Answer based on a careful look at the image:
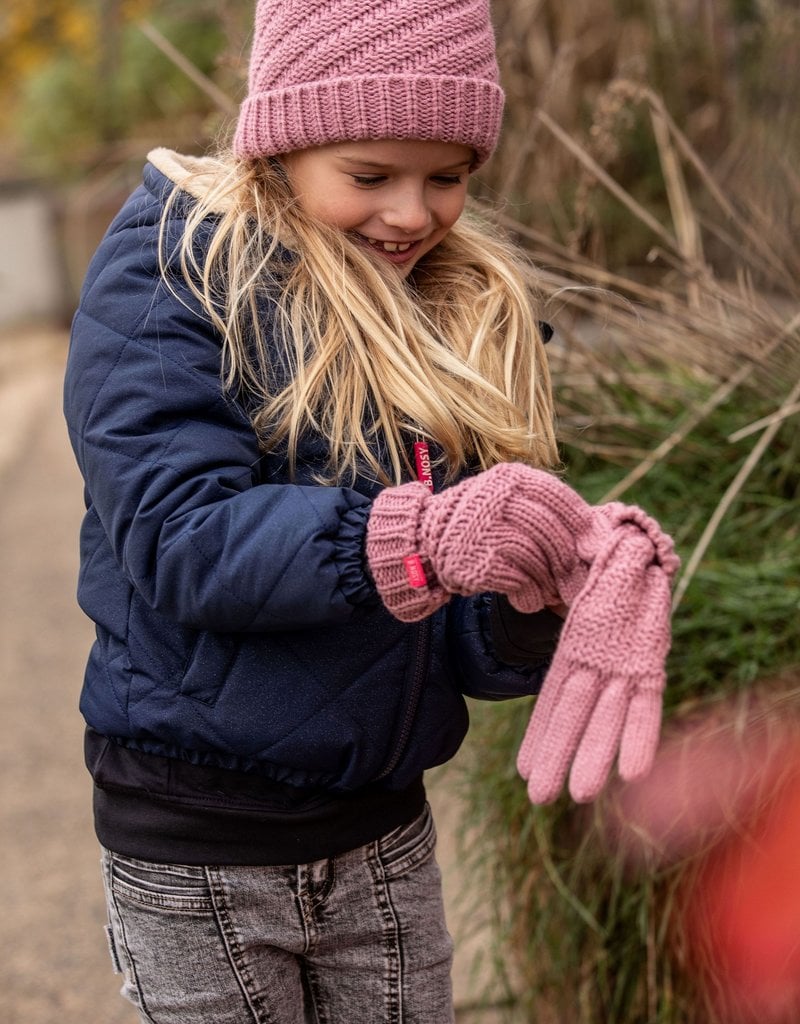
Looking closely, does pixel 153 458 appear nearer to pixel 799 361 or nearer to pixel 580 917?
pixel 580 917

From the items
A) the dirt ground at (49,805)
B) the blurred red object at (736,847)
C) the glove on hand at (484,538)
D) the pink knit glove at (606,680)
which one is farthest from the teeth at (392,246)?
the dirt ground at (49,805)

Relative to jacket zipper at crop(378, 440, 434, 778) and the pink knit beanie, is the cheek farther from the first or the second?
jacket zipper at crop(378, 440, 434, 778)

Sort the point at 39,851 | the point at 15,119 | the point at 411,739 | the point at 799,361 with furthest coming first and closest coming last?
the point at 15,119, the point at 39,851, the point at 799,361, the point at 411,739

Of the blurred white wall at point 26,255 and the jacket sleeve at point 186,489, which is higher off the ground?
the jacket sleeve at point 186,489

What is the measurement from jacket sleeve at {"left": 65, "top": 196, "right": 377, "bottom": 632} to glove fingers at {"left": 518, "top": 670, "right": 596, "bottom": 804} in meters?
0.23

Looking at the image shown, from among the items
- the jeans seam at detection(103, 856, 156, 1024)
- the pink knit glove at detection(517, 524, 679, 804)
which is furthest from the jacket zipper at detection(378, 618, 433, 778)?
the jeans seam at detection(103, 856, 156, 1024)

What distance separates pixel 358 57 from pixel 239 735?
774mm

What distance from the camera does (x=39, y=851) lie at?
3.31 metres

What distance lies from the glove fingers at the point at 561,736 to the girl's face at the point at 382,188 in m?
0.58

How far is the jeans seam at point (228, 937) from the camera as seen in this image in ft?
5.23

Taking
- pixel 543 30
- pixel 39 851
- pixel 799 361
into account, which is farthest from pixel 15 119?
pixel 799 361

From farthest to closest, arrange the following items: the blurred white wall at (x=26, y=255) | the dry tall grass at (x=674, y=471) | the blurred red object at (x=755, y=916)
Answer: the blurred white wall at (x=26, y=255)
the dry tall grass at (x=674, y=471)
the blurred red object at (x=755, y=916)

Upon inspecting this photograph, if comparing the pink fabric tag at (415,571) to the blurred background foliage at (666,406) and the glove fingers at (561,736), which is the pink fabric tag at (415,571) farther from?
the blurred background foliage at (666,406)

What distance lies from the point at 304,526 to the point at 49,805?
239 centimetres
